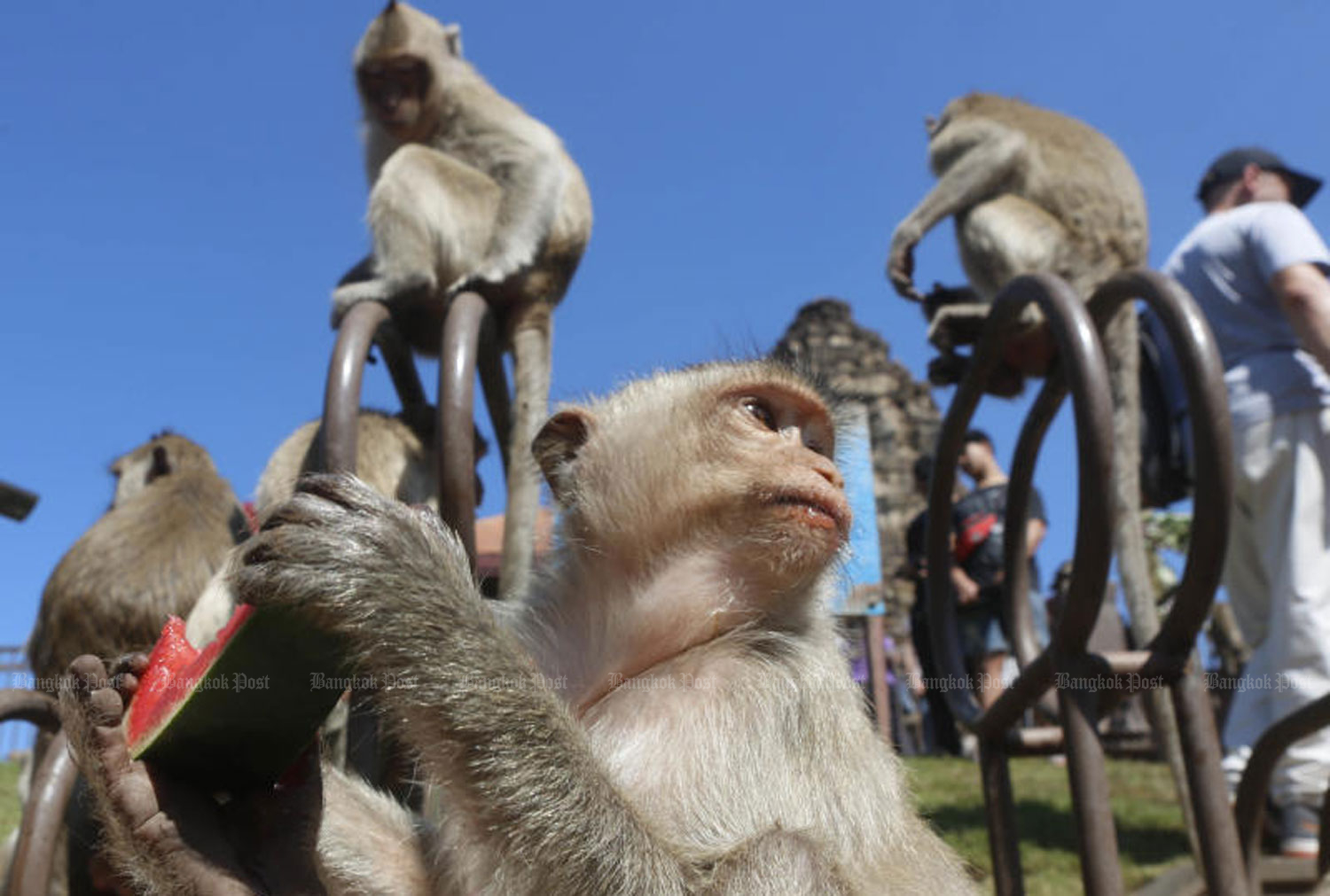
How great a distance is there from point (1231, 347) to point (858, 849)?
3.55 meters

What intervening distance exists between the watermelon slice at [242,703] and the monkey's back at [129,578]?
2.77 metres

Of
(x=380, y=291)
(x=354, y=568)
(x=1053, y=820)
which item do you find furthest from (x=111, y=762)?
(x=1053, y=820)

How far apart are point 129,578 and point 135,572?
39mm

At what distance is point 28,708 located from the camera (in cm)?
259

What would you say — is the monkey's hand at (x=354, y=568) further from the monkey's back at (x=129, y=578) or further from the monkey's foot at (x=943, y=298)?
the monkey's foot at (x=943, y=298)

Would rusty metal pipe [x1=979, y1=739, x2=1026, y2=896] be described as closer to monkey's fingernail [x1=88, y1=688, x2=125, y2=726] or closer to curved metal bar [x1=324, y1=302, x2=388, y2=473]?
curved metal bar [x1=324, y1=302, x2=388, y2=473]

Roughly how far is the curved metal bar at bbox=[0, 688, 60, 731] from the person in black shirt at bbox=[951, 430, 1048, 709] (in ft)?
16.4

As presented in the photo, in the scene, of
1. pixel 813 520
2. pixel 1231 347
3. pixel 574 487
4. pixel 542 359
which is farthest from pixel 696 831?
pixel 1231 347

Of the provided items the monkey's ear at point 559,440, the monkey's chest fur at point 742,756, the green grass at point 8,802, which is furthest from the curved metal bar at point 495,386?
the green grass at point 8,802

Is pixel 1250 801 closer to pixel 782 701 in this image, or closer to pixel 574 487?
pixel 782 701

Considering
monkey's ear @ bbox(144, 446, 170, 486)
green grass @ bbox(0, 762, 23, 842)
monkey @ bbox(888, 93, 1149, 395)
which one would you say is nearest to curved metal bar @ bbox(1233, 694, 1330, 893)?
monkey @ bbox(888, 93, 1149, 395)

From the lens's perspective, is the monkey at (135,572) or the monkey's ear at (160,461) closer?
the monkey at (135,572)

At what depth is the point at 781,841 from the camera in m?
1.85

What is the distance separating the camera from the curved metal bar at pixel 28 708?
98.7 inches
